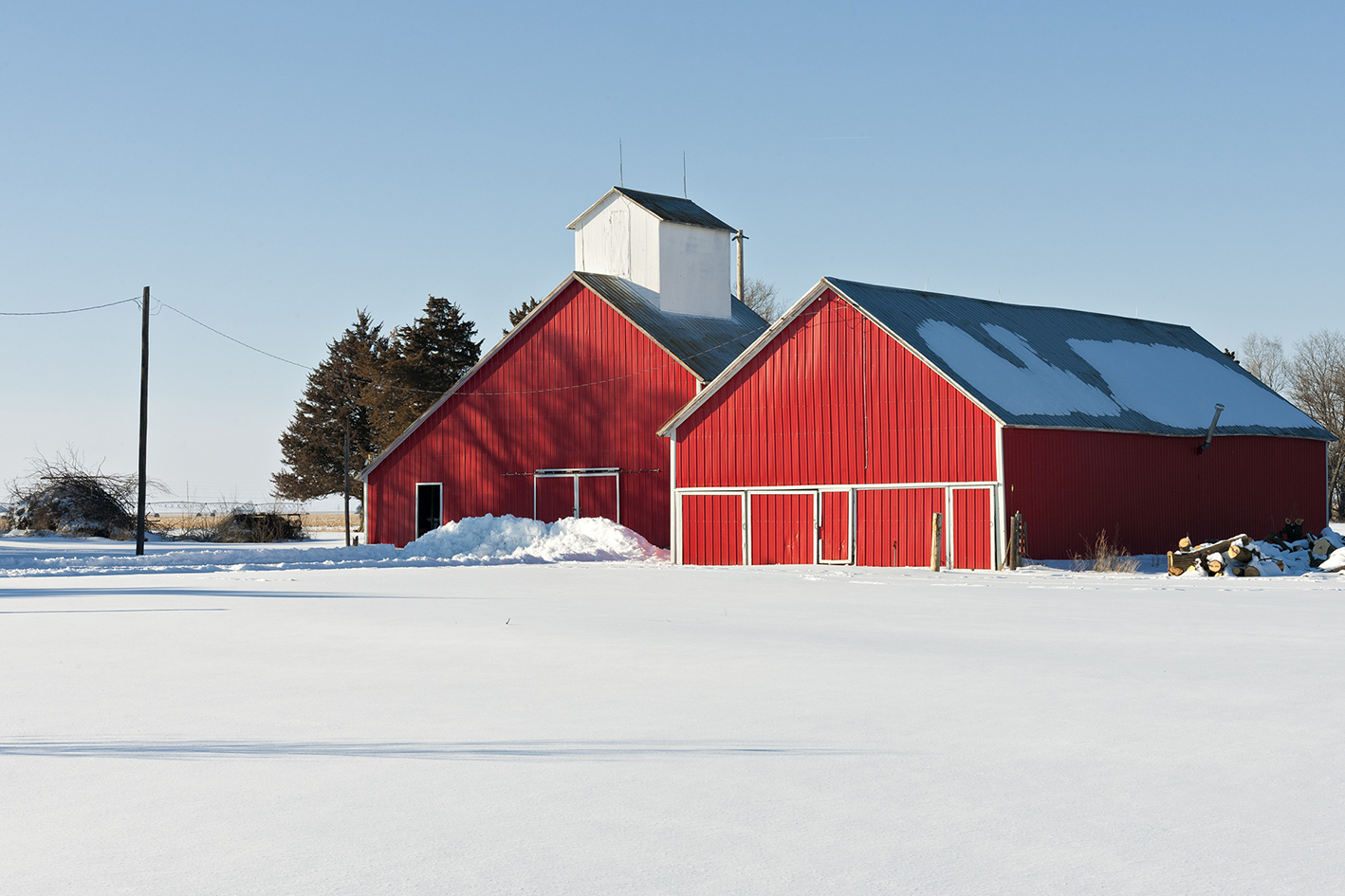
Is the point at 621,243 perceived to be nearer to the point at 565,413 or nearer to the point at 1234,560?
the point at 565,413

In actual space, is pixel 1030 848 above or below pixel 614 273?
below

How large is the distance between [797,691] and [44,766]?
5.03 meters

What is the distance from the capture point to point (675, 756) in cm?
743

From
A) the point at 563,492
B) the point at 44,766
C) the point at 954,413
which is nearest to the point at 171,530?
the point at 563,492

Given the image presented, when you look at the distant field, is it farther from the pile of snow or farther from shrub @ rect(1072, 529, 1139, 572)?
shrub @ rect(1072, 529, 1139, 572)

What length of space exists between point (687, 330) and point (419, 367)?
108ft

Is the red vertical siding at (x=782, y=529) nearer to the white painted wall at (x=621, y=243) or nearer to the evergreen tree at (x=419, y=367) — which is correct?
the white painted wall at (x=621, y=243)

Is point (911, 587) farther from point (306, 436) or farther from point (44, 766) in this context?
point (306, 436)

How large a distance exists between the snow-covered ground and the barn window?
25028 millimetres

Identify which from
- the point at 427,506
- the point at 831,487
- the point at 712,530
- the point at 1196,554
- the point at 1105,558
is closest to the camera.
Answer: the point at 1196,554

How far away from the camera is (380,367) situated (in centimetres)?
7094

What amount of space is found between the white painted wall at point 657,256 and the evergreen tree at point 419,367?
27.8 meters

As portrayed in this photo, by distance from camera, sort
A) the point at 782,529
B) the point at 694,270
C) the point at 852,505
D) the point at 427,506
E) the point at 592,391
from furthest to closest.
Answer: the point at 694,270, the point at 427,506, the point at 592,391, the point at 782,529, the point at 852,505

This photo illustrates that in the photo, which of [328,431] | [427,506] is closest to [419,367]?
[328,431]
